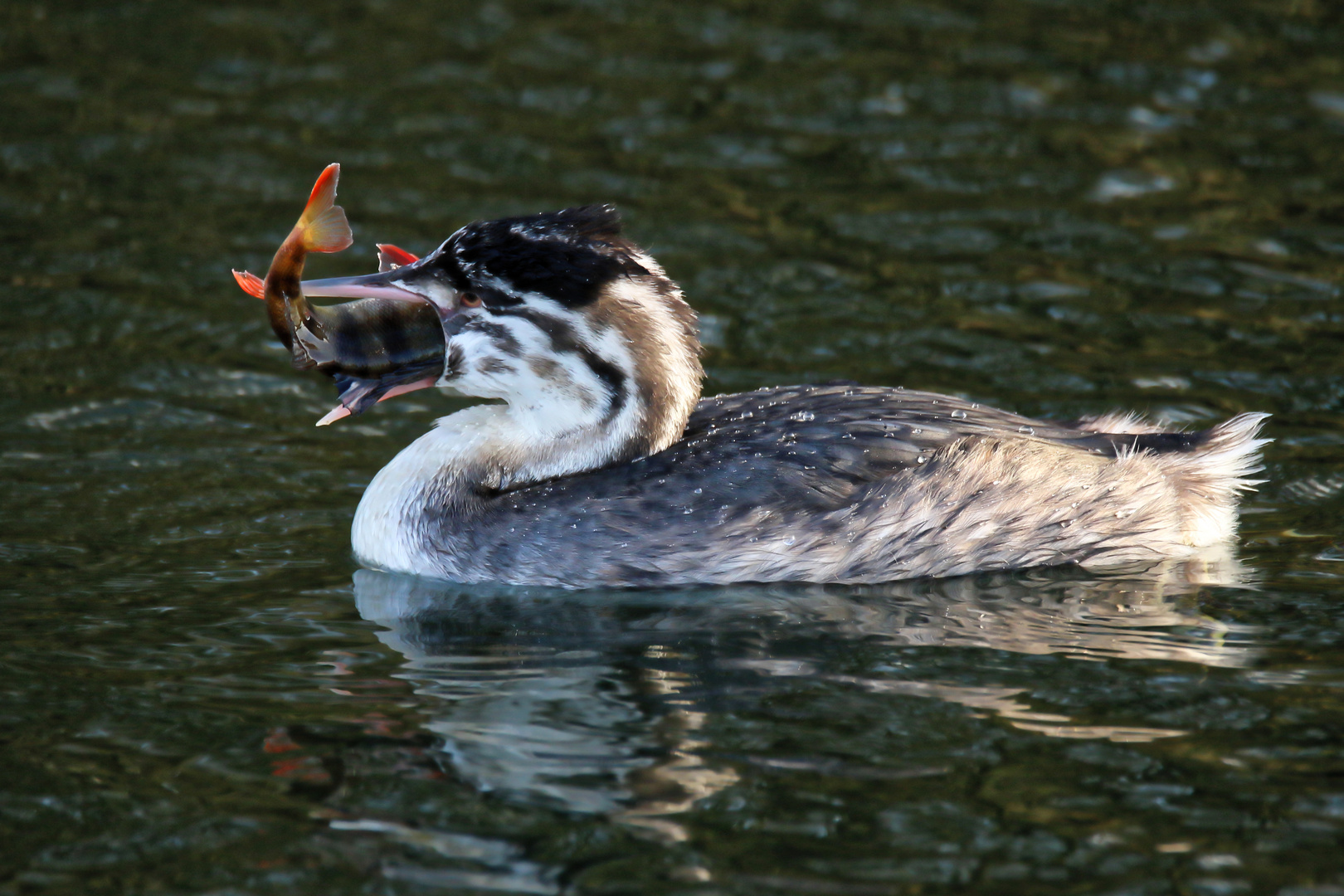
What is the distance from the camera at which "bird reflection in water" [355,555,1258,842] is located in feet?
17.9

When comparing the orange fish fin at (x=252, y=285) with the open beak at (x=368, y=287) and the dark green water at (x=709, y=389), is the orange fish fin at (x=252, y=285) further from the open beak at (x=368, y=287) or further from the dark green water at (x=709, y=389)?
the dark green water at (x=709, y=389)

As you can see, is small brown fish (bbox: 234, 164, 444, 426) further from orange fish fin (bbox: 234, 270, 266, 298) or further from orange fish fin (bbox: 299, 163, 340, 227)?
orange fish fin (bbox: 299, 163, 340, 227)

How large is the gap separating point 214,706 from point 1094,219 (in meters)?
7.08

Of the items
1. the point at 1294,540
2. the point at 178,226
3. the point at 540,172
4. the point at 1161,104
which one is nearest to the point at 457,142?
the point at 540,172

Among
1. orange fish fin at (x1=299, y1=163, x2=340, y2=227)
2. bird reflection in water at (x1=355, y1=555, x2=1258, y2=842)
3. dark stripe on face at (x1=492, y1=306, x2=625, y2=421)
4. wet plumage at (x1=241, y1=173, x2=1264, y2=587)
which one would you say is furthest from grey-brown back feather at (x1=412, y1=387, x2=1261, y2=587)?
orange fish fin at (x1=299, y1=163, x2=340, y2=227)

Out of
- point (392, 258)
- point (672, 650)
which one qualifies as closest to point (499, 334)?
point (392, 258)

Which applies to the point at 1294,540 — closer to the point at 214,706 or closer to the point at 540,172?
the point at 214,706

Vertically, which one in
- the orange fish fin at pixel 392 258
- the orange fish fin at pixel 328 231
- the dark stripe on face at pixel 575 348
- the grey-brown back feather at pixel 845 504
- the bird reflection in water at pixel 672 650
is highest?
the orange fish fin at pixel 328 231

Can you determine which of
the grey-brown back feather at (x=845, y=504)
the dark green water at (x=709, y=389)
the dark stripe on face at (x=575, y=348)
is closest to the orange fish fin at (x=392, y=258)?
the dark stripe on face at (x=575, y=348)

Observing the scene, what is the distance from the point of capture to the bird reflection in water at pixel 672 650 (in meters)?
5.46

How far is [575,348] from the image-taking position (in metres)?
7.09

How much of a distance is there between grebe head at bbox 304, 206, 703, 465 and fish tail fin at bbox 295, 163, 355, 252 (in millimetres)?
257

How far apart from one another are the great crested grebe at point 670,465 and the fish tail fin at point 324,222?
204mm

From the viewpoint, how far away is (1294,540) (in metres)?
7.36
